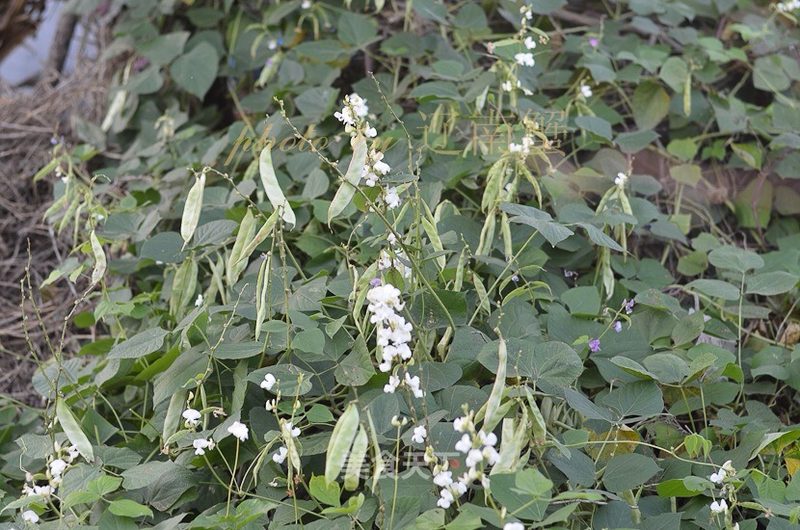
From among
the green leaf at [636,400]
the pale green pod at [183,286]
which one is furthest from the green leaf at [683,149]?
the pale green pod at [183,286]

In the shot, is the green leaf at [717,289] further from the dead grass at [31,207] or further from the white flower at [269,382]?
the dead grass at [31,207]

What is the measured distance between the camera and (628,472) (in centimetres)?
113

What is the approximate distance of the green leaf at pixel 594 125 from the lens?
1667mm

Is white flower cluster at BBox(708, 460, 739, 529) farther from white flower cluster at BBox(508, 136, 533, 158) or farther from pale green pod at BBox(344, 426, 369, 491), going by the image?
white flower cluster at BBox(508, 136, 533, 158)

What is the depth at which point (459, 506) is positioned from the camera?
3.41 feet

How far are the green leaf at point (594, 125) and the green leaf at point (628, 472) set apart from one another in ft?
2.30

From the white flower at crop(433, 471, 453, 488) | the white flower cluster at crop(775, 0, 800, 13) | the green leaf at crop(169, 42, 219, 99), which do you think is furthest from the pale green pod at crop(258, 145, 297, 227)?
the white flower cluster at crop(775, 0, 800, 13)

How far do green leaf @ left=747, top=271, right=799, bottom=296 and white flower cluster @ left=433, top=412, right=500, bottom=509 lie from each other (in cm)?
68

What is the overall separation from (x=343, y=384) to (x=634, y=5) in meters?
1.18

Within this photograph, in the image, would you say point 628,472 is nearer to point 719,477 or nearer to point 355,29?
point 719,477

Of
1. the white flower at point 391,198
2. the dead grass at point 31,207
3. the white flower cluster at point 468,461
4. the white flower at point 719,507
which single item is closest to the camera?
the white flower cluster at point 468,461

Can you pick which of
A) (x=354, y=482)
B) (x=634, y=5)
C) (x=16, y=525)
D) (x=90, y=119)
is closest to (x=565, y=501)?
(x=354, y=482)

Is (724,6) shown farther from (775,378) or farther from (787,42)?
(775,378)

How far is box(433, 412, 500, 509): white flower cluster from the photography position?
0.95 m
